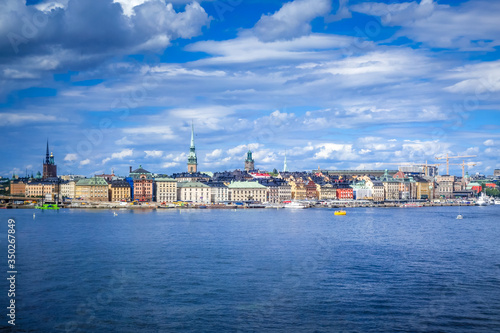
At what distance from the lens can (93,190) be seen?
96.2m

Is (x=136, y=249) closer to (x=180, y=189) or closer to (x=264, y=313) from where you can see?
(x=264, y=313)

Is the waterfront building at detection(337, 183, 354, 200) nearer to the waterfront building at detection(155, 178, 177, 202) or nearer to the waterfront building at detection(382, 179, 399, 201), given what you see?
the waterfront building at detection(382, 179, 399, 201)

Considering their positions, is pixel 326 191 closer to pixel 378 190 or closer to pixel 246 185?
pixel 378 190

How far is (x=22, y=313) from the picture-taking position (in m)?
15.8

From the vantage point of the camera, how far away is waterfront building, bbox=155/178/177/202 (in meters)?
100

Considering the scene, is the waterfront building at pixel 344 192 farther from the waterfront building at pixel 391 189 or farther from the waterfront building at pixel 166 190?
the waterfront building at pixel 166 190

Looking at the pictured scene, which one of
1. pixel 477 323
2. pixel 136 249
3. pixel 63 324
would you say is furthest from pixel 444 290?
pixel 136 249

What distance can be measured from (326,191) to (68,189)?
48.9 metres

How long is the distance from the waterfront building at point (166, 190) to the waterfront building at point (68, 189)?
1486 centimetres

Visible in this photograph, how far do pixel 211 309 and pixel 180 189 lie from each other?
281ft

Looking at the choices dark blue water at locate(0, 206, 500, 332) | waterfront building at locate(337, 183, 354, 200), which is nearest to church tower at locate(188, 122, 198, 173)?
waterfront building at locate(337, 183, 354, 200)

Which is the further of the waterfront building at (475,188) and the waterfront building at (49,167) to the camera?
the waterfront building at (475,188)

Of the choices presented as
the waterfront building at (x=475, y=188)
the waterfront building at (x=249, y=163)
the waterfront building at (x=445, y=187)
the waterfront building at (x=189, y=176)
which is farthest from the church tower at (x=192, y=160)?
the waterfront building at (x=475, y=188)

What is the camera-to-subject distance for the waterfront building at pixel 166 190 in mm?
100000
